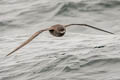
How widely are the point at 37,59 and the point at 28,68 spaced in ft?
2.81

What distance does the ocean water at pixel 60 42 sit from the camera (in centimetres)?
919

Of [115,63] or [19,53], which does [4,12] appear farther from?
[115,63]

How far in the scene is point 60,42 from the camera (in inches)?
499

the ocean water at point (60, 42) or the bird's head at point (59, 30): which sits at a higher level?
the bird's head at point (59, 30)

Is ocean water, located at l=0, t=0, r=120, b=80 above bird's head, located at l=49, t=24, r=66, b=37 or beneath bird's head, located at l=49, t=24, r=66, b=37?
beneath

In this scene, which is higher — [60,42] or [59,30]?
[59,30]

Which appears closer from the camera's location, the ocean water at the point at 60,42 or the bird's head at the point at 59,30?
the ocean water at the point at 60,42

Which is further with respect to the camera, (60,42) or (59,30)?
(60,42)

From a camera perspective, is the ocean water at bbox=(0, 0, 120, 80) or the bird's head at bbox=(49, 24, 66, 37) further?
the bird's head at bbox=(49, 24, 66, 37)

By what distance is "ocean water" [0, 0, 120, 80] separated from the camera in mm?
9188

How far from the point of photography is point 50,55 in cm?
1083

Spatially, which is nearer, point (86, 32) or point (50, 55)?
point (50, 55)

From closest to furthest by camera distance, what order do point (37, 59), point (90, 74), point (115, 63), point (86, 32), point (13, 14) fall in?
1. point (90, 74)
2. point (115, 63)
3. point (37, 59)
4. point (86, 32)
5. point (13, 14)

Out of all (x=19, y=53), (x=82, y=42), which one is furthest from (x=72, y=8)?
(x=19, y=53)
